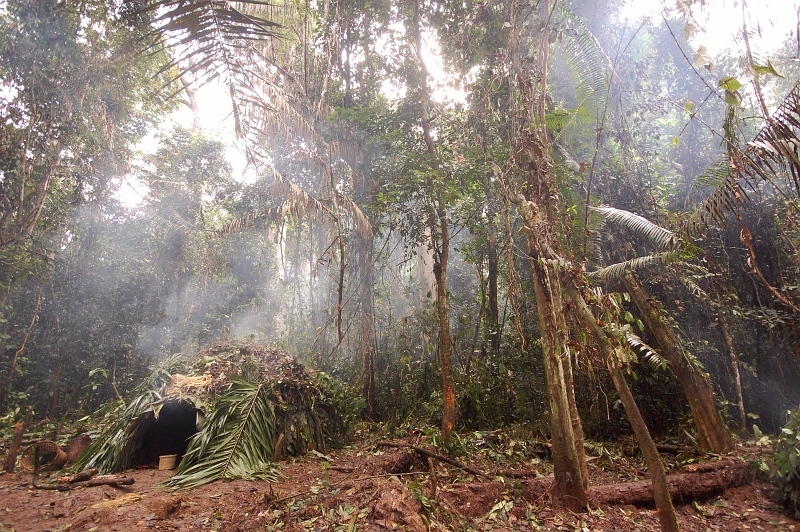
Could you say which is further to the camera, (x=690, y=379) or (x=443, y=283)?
(x=443, y=283)

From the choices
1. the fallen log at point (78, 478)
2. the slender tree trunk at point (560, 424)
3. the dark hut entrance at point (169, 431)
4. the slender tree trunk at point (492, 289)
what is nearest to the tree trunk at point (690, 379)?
the slender tree trunk at point (492, 289)

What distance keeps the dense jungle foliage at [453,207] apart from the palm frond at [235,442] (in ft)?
6.18

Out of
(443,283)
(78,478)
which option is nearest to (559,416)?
(443,283)

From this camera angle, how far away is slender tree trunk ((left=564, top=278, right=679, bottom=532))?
286cm

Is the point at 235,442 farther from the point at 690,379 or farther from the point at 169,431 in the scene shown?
the point at 690,379

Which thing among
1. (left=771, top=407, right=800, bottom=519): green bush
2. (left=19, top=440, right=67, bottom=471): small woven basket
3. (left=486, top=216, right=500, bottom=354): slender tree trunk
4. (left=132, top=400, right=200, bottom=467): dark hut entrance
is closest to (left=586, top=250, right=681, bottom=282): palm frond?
(left=771, top=407, right=800, bottom=519): green bush

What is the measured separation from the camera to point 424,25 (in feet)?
23.6

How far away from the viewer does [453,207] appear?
7504 millimetres

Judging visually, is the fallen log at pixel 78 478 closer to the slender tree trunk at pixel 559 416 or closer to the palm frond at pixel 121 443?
the palm frond at pixel 121 443

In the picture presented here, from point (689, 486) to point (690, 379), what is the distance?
5.61ft

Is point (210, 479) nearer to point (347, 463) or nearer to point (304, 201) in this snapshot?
point (347, 463)

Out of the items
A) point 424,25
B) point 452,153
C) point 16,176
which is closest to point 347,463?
point 452,153

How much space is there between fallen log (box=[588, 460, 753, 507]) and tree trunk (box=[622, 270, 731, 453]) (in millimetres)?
630

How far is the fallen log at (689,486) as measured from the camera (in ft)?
14.1
